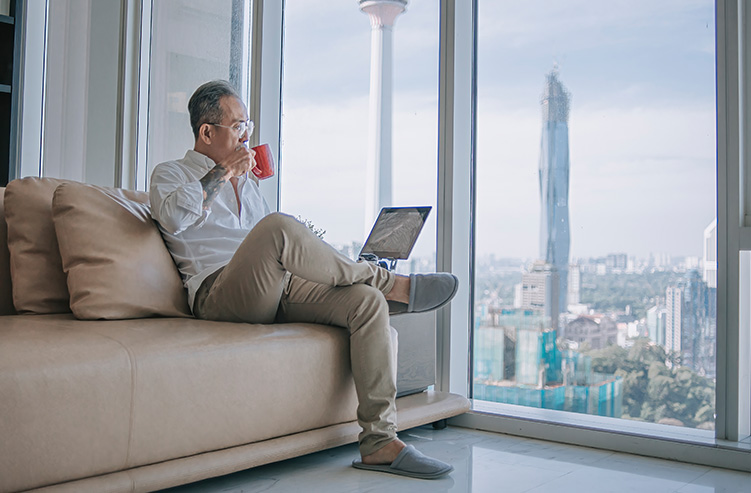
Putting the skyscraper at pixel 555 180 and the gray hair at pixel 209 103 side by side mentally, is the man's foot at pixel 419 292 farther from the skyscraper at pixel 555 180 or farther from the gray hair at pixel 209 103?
the gray hair at pixel 209 103

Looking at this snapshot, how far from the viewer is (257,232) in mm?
1944

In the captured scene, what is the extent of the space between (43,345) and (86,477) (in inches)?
11.4

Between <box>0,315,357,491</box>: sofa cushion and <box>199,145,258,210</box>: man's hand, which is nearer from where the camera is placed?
<box>0,315,357,491</box>: sofa cushion

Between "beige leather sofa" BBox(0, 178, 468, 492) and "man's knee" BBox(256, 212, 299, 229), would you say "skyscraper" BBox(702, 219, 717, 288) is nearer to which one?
"beige leather sofa" BBox(0, 178, 468, 492)

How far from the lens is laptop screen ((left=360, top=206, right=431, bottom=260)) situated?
2619 millimetres

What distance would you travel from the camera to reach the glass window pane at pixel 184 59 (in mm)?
3686

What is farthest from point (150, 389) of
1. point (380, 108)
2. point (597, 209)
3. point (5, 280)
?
point (380, 108)

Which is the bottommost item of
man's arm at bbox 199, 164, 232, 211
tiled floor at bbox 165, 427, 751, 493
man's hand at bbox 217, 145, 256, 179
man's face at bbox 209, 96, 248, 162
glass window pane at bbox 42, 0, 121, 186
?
tiled floor at bbox 165, 427, 751, 493

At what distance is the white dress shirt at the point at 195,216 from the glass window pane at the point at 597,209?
0.95 metres

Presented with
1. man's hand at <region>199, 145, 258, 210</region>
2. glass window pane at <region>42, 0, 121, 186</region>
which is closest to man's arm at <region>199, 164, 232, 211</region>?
man's hand at <region>199, 145, 258, 210</region>

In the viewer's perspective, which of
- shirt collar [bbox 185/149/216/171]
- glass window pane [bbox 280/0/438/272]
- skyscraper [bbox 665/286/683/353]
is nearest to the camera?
skyscraper [bbox 665/286/683/353]

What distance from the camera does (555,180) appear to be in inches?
102

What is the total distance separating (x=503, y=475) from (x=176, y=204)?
47.7 inches

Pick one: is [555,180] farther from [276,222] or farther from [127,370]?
[127,370]
